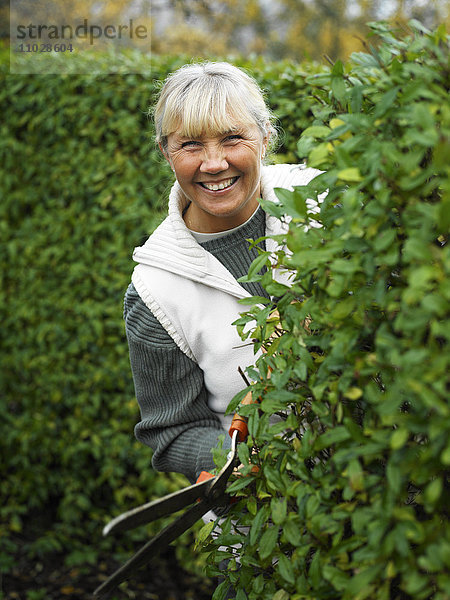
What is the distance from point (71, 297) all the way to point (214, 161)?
237 centimetres

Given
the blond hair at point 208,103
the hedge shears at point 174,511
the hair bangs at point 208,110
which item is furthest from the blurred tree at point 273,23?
the hedge shears at point 174,511

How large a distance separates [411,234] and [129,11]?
1512 centimetres

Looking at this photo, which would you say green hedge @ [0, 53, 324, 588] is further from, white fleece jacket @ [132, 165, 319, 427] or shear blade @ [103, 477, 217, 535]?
shear blade @ [103, 477, 217, 535]

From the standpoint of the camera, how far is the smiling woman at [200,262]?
1.88m

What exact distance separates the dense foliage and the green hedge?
7.92 ft

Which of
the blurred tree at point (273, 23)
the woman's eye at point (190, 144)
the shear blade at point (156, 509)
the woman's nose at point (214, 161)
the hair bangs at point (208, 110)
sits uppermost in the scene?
the hair bangs at point (208, 110)

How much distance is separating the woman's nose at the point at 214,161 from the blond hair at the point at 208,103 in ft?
0.18

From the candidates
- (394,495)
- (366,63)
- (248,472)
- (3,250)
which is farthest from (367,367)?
(3,250)

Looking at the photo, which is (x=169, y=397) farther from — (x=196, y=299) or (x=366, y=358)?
(x=366, y=358)

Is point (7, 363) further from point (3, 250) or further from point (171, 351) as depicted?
point (171, 351)

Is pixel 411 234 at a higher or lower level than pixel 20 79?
higher

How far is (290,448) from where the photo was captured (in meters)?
1.29

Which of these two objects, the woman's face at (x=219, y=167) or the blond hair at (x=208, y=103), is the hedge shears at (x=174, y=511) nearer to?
the woman's face at (x=219, y=167)

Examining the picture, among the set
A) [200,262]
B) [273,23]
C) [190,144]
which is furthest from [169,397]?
[273,23]
